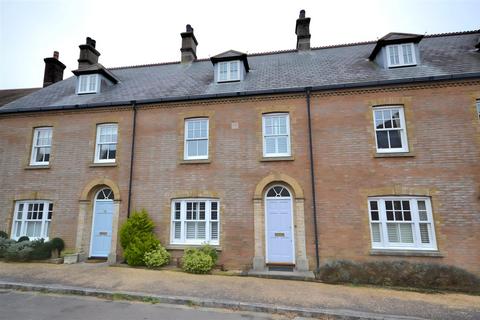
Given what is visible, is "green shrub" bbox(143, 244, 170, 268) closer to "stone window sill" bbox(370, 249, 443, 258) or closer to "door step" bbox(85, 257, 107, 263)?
"door step" bbox(85, 257, 107, 263)

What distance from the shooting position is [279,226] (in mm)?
10328

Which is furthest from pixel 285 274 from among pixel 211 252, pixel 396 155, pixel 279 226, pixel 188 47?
pixel 188 47

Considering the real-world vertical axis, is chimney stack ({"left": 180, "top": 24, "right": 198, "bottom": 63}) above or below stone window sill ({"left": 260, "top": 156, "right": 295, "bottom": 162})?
above

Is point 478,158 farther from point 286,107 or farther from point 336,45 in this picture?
point 336,45

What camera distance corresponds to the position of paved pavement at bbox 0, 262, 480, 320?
6449 mm

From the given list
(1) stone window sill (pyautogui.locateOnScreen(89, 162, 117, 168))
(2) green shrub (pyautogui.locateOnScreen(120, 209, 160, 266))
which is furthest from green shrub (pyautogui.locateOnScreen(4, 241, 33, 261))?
(1) stone window sill (pyautogui.locateOnScreen(89, 162, 117, 168))

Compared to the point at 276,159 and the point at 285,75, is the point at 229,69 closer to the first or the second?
the point at 285,75

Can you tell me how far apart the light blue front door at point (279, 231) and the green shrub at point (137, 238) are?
182 inches

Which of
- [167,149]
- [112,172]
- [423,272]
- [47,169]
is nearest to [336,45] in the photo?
[167,149]

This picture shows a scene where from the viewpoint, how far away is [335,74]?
1185 centimetres

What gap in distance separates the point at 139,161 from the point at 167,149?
1.41 metres

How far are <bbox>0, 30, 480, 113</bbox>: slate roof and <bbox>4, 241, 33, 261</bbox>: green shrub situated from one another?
6.58 m

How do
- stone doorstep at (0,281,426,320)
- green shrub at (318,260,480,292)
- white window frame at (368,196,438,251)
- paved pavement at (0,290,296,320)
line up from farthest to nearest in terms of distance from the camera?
white window frame at (368,196,438,251) < green shrub at (318,260,480,292) < stone doorstep at (0,281,426,320) < paved pavement at (0,290,296,320)

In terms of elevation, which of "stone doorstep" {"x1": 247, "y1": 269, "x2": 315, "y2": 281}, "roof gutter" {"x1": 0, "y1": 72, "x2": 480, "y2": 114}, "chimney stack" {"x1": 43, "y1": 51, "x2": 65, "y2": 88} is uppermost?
"chimney stack" {"x1": 43, "y1": 51, "x2": 65, "y2": 88}
